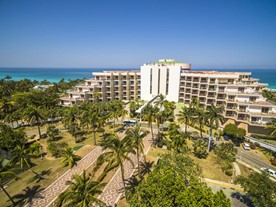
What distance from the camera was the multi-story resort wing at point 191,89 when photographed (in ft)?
176

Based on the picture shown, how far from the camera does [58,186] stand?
29.2m

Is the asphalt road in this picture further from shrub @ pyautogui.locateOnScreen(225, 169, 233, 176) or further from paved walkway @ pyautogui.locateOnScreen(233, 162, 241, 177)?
shrub @ pyautogui.locateOnScreen(225, 169, 233, 176)

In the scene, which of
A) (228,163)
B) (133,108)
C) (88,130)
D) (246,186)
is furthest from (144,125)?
(246,186)

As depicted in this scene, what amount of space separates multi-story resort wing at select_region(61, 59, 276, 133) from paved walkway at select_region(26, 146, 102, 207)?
43.9m

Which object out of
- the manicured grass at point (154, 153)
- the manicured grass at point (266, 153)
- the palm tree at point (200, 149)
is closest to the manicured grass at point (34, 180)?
the manicured grass at point (154, 153)

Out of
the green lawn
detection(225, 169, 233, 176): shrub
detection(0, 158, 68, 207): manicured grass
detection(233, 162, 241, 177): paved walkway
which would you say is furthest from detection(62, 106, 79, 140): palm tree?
detection(233, 162, 241, 177): paved walkway

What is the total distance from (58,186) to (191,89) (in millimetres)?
68518

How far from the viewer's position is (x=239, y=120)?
55.0 metres

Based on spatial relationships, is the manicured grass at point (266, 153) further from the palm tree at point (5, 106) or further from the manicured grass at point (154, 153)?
the palm tree at point (5, 106)

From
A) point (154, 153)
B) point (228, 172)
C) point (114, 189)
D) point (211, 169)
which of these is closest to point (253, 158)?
point (228, 172)

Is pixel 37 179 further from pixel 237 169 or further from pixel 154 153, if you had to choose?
pixel 237 169

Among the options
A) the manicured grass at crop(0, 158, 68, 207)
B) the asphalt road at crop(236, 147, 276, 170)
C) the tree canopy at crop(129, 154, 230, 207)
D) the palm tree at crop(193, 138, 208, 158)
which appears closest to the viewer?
the tree canopy at crop(129, 154, 230, 207)

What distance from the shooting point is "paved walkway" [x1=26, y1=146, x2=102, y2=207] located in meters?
25.5

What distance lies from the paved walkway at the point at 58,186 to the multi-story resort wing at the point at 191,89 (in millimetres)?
43911
